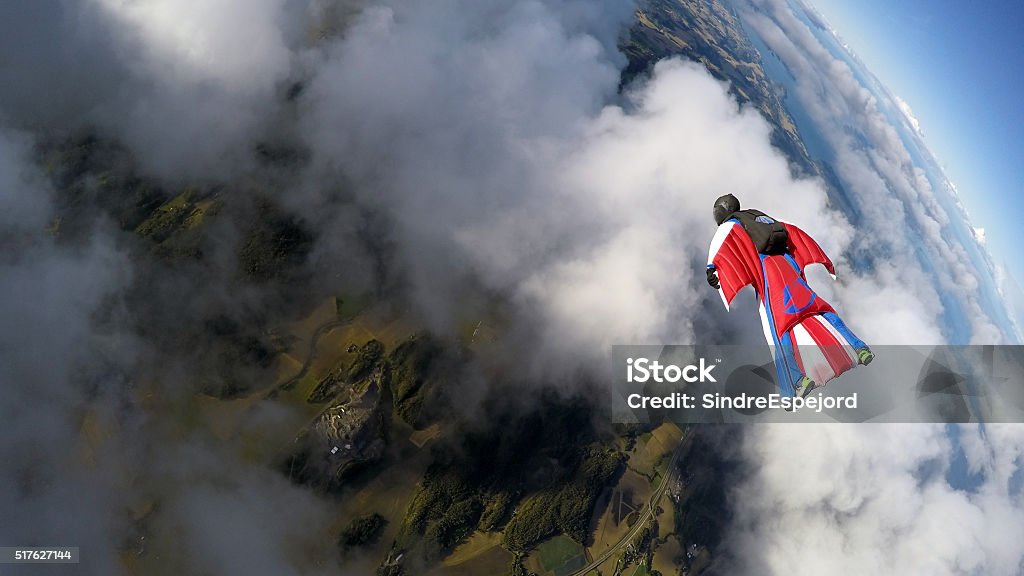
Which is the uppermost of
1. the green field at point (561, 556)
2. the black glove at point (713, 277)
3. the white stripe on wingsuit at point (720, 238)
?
the white stripe on wingsuit at point (720, 238)

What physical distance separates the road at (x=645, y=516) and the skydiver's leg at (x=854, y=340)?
64.4 metres

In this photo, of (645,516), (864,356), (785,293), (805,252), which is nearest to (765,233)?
(785,293)

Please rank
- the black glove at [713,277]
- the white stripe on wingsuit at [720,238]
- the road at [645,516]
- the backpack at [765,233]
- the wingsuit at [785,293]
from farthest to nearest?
the road at [645,516]
the black glove at [713,277]
the white stripe on wingsuit at [720,238]
the backpack at [765,233]
the wingsuit at [785,293]

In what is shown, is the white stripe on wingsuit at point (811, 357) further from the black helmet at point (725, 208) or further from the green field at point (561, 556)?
the green field at point (561, 556)

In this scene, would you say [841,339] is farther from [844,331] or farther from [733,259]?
[733,259]

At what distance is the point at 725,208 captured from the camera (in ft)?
48.2

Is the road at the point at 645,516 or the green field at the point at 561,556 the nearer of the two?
the green field at the point at 561,556

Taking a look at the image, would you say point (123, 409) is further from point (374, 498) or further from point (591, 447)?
point (591, 447)

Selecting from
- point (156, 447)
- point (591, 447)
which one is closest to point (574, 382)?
Result: point (591, 447)

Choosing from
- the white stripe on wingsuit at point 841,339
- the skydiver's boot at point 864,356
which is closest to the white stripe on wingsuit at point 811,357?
the white stripe on wingsuit at point 841,339

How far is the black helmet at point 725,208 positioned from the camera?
14.6m

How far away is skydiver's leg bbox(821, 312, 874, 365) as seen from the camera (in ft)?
35.5

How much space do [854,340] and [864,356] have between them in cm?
127

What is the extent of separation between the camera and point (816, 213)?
121375 millimetres
